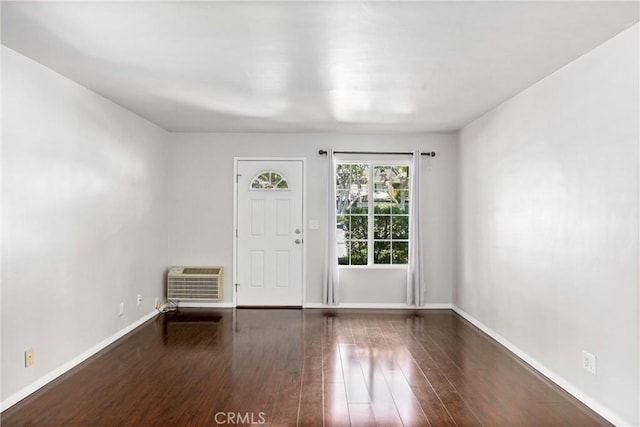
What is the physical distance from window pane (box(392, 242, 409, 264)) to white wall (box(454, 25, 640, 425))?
1382 mm

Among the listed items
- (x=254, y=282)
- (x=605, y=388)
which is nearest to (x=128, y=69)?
(x=254, y=282)

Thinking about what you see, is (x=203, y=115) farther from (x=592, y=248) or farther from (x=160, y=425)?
(x=592, y=248)

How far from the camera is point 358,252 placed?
5.91 meters

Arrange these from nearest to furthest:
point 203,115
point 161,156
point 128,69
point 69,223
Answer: point 128,69, point 69,223, point 203,115, point 161,156

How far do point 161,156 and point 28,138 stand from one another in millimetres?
2585

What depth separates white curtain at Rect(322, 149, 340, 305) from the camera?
5.70 metres

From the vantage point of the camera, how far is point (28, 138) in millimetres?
3037

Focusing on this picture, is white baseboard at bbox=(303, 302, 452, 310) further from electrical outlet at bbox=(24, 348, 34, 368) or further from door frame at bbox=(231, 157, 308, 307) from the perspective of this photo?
electrical outlet at bbox=(24, 348, 34, 368)

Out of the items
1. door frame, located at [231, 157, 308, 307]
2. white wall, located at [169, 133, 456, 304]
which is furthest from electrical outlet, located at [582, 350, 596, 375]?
door frame, located at [231, 157, 308, 307]

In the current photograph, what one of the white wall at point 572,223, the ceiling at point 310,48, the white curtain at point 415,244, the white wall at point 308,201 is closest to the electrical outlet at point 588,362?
the white wall at point 572,223

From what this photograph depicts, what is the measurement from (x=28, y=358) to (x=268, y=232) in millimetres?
3253

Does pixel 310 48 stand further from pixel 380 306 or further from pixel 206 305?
pixel 206 305

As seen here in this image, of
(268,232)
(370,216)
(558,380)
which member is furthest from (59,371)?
(370,216)

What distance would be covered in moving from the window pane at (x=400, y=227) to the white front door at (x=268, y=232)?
4.19 feet
